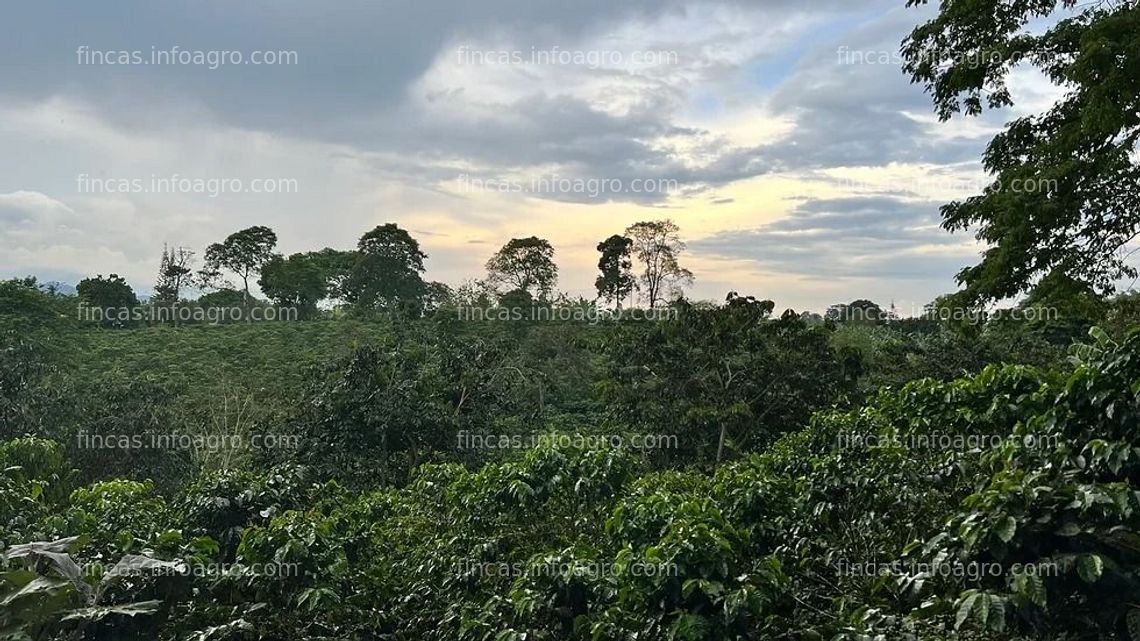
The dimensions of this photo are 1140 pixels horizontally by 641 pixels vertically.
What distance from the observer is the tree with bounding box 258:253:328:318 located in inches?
1348

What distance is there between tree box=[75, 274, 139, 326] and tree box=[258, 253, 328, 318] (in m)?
5.64

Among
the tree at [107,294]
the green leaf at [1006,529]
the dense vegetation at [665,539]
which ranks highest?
the tree at [107,294]

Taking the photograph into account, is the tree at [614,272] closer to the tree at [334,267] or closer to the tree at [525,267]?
the tree at [525,267]

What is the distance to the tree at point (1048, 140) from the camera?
670 centimetres

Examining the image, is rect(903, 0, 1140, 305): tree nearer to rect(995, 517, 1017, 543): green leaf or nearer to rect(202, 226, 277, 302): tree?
rect(995, 517, 1017, 543): green leaf

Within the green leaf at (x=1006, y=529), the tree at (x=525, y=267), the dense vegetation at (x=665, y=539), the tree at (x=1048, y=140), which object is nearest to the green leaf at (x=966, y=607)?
the dense vegetation at (x=665, y=539)

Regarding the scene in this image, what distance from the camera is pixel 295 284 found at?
34.4 m

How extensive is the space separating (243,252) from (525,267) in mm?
15876

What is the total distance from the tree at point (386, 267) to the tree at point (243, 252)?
19.2 ft

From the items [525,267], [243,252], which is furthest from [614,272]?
[243,252]

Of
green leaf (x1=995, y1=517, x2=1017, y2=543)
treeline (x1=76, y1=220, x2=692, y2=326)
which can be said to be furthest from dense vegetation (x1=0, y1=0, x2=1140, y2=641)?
treeline (x1=76, y1=220, x2=692, y2=326)

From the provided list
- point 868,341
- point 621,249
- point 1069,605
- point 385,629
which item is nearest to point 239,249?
point 621,249

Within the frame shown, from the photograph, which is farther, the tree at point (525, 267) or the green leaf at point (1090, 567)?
the tree at point (525, 267)

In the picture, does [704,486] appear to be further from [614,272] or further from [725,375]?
[614,272]
